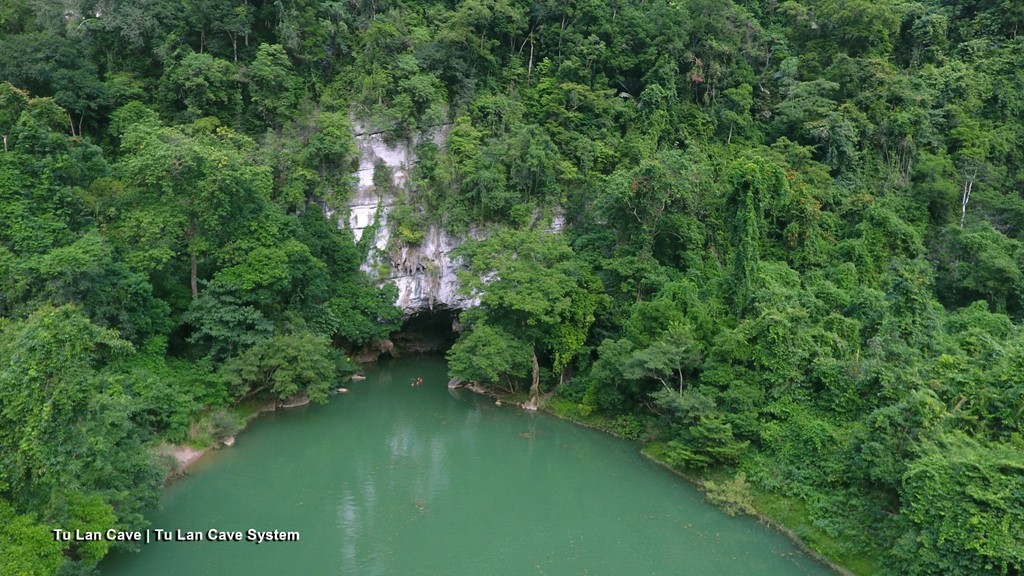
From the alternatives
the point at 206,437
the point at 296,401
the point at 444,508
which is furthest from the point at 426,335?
the point at 444,508

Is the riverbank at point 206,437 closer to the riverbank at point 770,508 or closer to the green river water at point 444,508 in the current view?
the green river water at point 444,508

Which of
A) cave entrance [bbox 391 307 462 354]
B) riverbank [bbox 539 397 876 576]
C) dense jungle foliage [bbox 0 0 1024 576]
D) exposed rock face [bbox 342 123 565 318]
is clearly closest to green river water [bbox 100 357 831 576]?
riverbank [bbox 539 397 876 576]

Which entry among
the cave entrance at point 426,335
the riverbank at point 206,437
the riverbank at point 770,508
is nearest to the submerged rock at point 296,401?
the riverbank at point 206,437

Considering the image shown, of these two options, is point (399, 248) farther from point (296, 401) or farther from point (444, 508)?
point (444, 508)

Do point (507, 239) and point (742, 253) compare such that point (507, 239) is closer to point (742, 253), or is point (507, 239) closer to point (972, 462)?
point (742, 253)

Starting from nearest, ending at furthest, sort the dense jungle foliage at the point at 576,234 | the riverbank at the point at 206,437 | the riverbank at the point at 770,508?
the dense jungle foliage at the point at 576,234
the riverbank at the point at 770,508
the riverbank at the point at 206,437
